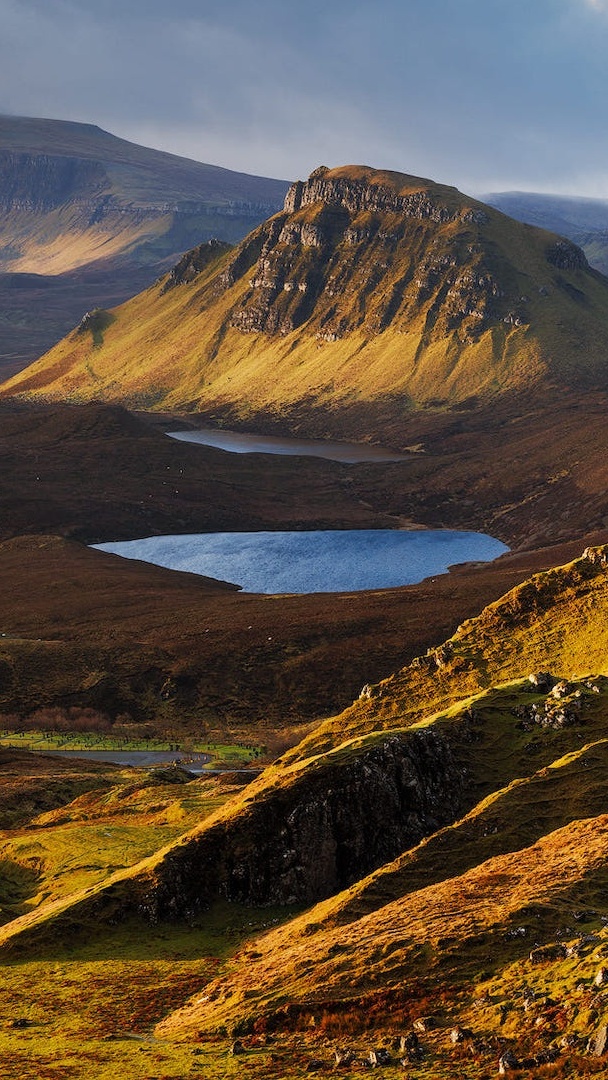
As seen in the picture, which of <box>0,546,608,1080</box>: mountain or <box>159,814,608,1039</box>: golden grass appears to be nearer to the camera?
<box>0,546,608,1080</box>: mountain

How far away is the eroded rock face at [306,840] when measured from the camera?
45.2 metres

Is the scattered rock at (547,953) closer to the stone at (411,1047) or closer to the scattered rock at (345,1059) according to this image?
the stone at (411,1047)

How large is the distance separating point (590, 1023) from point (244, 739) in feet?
355

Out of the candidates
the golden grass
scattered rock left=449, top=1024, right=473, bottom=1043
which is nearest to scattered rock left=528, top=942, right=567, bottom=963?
the golden grass

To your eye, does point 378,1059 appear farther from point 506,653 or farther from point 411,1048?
point 506,653

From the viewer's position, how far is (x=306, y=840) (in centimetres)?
4525

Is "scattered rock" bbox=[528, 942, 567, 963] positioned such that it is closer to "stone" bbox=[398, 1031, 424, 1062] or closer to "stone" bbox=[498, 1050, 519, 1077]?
"stone" bbox=[398, 1031, 424, 1062]

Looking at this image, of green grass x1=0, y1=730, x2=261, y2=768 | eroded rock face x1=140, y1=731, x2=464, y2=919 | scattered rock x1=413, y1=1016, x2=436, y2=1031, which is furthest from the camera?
green grass x1=0, y1=730, x2=261, y2=768

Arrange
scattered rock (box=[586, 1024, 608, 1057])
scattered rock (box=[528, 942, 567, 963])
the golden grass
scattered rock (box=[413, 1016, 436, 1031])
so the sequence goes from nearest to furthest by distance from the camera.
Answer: scattered rock (box=[586, 1024, 608, 1057])
scattered rock (box=[413, 1016, 436, 1031])
scattered rock (box=[528, 942, 567, 963])
the golden grass

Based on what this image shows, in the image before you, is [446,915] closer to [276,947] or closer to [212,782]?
[276,947]

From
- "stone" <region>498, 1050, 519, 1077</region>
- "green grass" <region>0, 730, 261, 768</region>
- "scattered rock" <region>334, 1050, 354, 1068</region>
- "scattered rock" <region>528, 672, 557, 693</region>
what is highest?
"scattered rock" <region>528, 672, 557, 693</region>

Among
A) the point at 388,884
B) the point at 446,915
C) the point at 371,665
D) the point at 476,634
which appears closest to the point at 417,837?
the point at 388,884

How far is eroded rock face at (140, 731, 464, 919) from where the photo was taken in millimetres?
45188

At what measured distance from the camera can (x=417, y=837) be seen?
46281 mm
